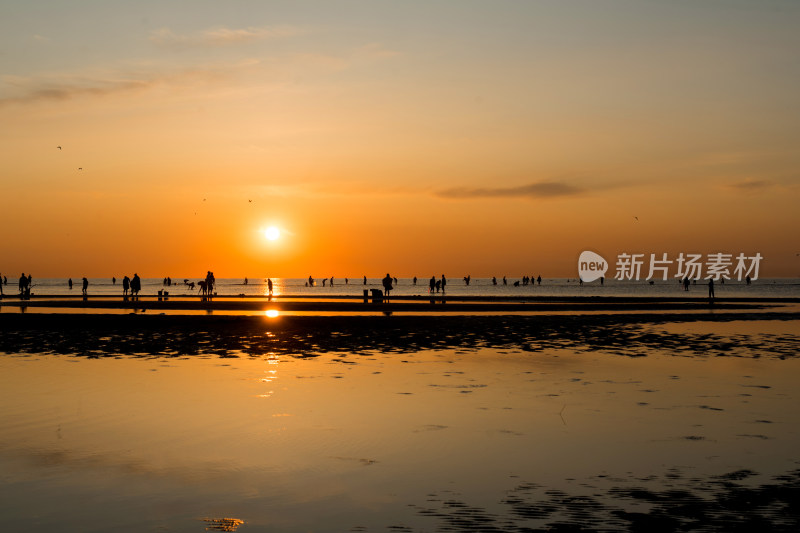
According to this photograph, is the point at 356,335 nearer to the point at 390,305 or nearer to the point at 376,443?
the point at 376,443

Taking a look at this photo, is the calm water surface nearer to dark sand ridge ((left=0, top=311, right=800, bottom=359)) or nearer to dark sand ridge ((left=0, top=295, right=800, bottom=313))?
dark sand ridge ((left=0, top=311, right=800, bottom=359))

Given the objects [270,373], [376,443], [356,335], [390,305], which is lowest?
[376,443]

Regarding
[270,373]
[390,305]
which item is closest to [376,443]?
[270,373]

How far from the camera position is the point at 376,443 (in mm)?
11023

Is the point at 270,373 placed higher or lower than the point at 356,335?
lower

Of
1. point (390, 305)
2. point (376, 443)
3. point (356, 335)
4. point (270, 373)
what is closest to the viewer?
point (376, 443)

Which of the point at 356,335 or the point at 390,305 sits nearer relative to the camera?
the point at 356,335

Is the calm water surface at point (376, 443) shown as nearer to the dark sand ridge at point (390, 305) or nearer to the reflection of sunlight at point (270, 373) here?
the reflection of sunlight at point (270, 373)

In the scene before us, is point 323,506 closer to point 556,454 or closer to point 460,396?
point 556,454

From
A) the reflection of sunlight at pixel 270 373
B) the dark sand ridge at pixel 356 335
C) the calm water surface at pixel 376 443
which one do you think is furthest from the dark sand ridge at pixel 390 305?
the calm water surface at pixel 376 443

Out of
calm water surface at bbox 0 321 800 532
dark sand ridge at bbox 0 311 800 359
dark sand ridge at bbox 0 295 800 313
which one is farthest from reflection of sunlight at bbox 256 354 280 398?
dark sand ridge at bbox 0 295 800 313

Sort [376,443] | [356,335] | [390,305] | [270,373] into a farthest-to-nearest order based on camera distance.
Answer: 1. [390,305]
2. [356,335]
3. [270,373]
4. [376,443]

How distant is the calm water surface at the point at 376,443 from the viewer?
7750 mm

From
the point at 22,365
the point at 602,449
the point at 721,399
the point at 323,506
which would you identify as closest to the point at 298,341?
the point at 22,365
